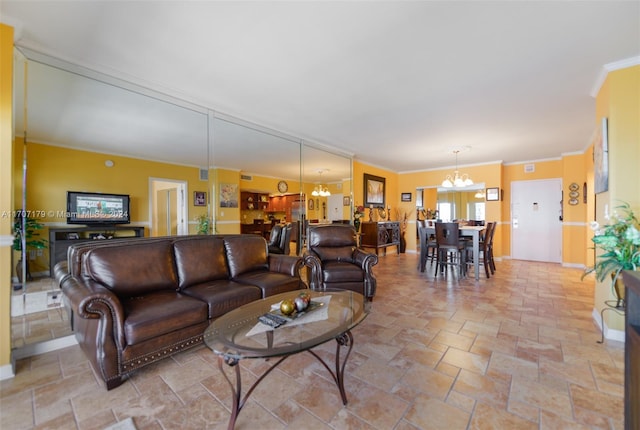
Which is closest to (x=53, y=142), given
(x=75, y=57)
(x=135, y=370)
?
(x=75, y=57)

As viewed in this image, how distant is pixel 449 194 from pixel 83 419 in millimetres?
12988

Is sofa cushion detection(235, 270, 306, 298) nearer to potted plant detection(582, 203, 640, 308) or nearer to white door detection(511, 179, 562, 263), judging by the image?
potted plant detection(582, 203, 640, 308)

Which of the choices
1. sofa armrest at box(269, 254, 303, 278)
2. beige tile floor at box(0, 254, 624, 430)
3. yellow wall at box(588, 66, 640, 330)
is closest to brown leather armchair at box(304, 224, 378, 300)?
sofa armrest at box(269, 254, 303, 278)

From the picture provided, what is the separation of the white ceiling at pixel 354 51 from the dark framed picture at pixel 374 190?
304 centimetres

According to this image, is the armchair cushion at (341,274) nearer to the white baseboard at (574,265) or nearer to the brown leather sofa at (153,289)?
the brown leather sofa at (153,289)

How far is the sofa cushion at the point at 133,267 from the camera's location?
81.9 inches

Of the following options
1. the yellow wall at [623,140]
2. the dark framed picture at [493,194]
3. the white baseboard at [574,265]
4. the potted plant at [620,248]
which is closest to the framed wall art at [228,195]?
the potted plant at [620,248]

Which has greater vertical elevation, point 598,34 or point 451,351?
point 598,34

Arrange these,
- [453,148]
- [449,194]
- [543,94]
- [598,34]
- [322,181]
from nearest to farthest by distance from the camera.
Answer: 1. [598,34]
2. [543,94]
3. [453,148]
4. [322,181]
5. [449,194]

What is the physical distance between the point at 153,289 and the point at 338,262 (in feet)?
7.00

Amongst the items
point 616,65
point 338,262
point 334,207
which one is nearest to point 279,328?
point 338,262

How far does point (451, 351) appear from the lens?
2.14 meters

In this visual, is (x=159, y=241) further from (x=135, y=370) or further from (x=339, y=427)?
(x=339, y=427)

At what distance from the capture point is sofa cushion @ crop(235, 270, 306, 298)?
8.41ft
